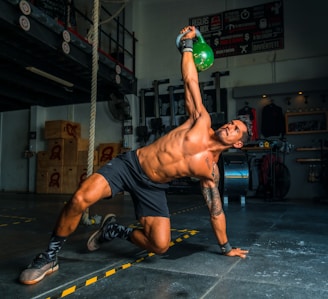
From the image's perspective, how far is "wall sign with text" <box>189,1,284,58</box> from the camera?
25.7ft

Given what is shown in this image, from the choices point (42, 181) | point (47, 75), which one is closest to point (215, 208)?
point (47, 75)

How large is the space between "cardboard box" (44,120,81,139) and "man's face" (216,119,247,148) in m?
7.36

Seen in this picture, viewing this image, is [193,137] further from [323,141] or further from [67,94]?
[67,94]

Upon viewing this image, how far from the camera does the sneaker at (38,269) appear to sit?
5.94 ft

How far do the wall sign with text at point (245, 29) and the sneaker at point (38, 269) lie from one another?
734 centimetres

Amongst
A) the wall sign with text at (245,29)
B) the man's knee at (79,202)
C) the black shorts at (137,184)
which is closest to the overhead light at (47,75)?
the wall sign with text at (245,29)

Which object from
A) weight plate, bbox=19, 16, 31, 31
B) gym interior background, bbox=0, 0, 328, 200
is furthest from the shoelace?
gym interior background, bbox=0, 0, 328, 200

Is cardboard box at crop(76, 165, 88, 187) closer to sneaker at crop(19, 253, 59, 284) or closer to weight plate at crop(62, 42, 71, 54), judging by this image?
weight plate at crop(62, 42, 71, 54)

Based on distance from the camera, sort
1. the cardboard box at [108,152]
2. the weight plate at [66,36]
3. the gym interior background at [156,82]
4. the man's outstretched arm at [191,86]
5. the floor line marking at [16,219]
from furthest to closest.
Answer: the cardboard box at [108,152] < the gym interior background at [156,82] < the weight plate at [66,36] < the floor line marking at [16,219] < the man's outstretched arm at [191,86]

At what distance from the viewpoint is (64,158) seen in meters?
8.95

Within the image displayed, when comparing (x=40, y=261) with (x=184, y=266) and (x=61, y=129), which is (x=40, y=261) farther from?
(x=61, y=129)

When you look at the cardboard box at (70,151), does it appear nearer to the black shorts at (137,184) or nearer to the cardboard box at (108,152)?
the cardboard box at (108,152)

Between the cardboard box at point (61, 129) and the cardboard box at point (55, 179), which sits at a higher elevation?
the cardboard box at point (61, 129)

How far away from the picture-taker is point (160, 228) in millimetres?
2141
